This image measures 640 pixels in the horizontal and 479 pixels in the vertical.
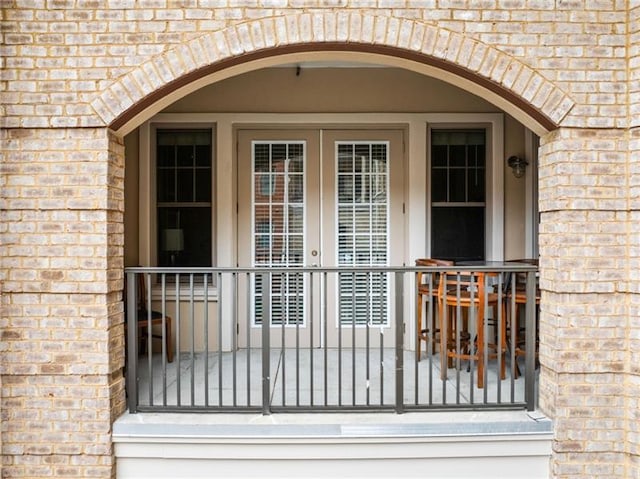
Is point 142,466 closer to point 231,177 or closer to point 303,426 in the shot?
point 303,426

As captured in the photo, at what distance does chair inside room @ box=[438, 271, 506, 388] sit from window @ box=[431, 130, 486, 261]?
721mm

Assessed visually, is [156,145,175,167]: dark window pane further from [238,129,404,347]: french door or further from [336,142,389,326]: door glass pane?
[336,142,389,326]: door glass pane

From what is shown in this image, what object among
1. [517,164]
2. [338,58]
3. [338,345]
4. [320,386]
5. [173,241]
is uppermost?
[338,58]

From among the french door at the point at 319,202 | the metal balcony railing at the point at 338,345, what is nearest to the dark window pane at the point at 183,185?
the french door at the point at 319,202

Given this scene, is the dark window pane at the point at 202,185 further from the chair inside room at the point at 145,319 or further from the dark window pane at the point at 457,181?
the dark window pane at the point at 457,181

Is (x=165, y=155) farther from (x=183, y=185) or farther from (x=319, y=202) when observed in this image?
(x=319, y=202)

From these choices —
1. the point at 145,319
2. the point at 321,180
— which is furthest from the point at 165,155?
the point at 145,319

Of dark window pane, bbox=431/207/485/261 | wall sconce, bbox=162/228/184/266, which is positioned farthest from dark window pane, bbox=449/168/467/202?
wall sconce, bbox=162/228/184/266

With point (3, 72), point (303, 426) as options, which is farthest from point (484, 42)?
point (3, 72)

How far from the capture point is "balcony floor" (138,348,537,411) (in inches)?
117

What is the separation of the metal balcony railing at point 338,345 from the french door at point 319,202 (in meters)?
0.17

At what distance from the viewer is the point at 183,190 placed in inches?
180

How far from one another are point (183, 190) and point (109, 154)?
1781mm

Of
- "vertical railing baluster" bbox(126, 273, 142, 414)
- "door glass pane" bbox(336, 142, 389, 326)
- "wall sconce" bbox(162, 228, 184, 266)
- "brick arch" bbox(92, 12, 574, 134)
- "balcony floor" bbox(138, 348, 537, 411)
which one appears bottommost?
"balcony floor" bbox(138, 348, 537, 411)
